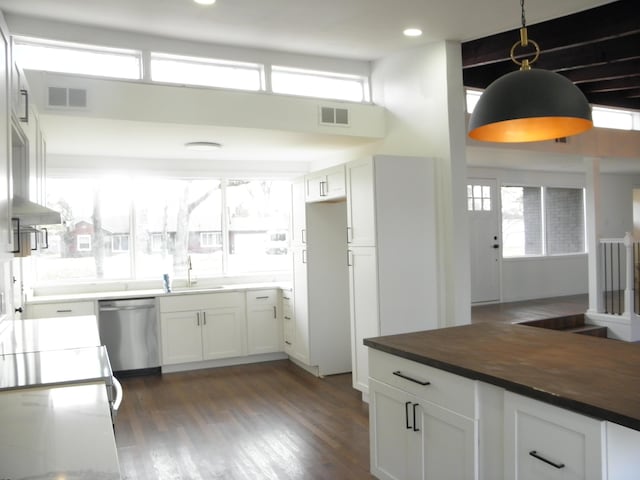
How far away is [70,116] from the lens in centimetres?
409

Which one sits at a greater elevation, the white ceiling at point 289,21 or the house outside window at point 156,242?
the white ceiling at point 289,21

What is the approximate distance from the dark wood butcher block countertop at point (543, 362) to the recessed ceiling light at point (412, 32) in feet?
8.66

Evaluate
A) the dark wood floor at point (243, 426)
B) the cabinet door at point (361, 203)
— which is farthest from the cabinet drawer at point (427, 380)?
the cabinet door at point (361, 203)

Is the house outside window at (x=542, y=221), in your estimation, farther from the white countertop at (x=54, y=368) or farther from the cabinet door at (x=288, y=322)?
the white countertop at (x=54, y=368)

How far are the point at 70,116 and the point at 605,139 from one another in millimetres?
6317

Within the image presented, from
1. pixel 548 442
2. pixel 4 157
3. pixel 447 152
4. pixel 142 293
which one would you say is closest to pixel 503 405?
pixel 548 442

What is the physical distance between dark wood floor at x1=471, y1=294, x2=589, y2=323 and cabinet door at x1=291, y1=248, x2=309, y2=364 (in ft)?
6.89

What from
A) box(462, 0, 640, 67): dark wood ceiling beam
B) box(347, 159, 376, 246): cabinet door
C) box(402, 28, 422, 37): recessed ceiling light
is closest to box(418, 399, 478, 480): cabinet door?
box(347, 159, 376, 246): cabinet door

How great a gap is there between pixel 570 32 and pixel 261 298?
3992 mm

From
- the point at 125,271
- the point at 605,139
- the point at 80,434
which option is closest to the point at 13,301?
the point at 125,271

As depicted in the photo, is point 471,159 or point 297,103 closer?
point 297,103

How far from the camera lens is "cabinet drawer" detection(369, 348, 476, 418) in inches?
82.4

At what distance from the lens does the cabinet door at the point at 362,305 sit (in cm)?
442

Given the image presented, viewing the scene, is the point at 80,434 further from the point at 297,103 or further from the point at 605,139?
the point at 605,139
